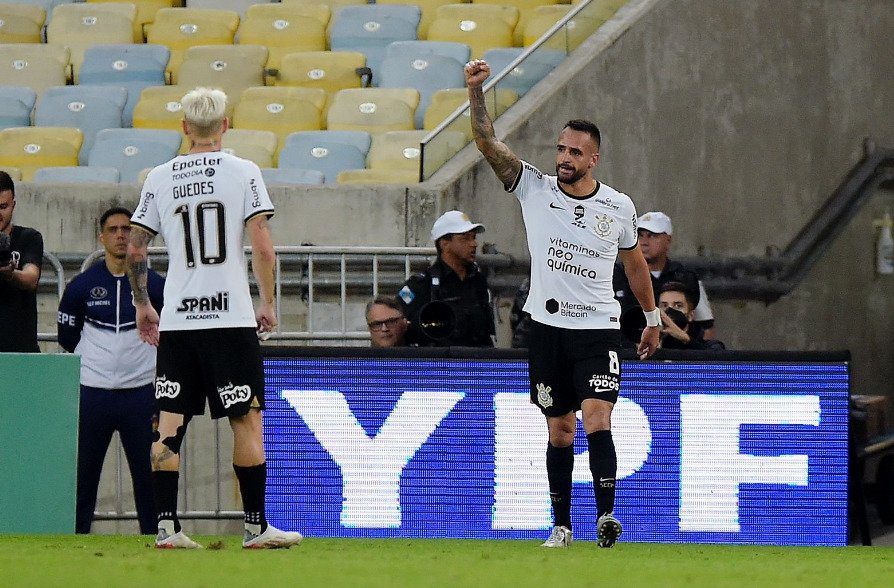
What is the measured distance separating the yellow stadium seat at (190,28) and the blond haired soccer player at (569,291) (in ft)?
28.1

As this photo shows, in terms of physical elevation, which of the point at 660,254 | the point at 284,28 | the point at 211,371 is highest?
the point at 284,28

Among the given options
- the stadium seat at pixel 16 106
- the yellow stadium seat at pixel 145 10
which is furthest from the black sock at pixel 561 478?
the yellow stadium seat at pixel 145 10

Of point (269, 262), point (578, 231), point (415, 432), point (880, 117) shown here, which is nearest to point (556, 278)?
point (578, 231)

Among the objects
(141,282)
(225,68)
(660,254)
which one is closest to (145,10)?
(225,68)

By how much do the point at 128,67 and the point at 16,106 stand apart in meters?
1.17

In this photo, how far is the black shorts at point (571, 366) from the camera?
8453 mm

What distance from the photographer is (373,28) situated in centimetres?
1616

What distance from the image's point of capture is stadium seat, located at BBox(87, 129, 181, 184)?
14.2 m

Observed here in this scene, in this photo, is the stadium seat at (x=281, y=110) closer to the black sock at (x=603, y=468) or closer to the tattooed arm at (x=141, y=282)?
the tattooed arm at (x=141, y=282)

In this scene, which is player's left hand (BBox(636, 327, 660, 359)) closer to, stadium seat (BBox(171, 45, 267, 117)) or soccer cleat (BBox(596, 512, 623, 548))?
soccer cleat (BBox(596, 512, 623, 548))

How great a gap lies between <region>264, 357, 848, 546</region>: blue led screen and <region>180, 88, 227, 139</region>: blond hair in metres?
2.97

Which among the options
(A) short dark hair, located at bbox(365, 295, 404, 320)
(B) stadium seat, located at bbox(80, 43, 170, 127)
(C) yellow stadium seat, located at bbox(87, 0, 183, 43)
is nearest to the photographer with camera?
(A) short dark hair, located at bbox(365, 295, 404, 320)

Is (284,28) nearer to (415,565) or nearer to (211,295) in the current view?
(211,295)

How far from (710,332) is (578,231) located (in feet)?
12.0
